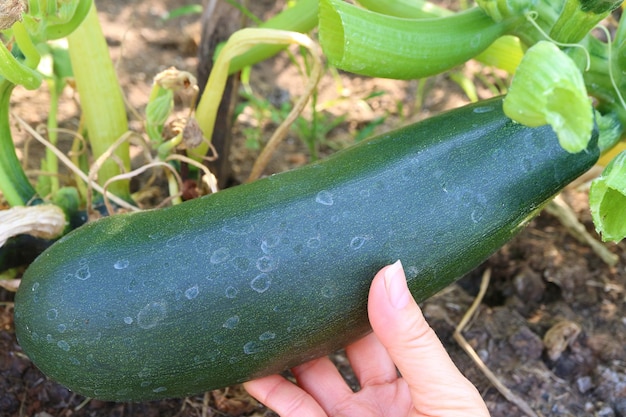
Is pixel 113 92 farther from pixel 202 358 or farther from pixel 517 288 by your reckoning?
pixel 517 288

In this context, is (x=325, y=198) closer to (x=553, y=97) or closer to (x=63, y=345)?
(x=553, y=97)

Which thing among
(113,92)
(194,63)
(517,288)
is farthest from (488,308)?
(194,63)

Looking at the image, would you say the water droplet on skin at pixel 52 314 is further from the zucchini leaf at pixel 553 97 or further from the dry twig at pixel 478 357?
the dry twig at pixel 478 357

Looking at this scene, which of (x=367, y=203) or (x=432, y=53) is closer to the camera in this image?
(x=367, y=203)

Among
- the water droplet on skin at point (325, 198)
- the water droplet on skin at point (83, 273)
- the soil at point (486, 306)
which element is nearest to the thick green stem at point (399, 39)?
the water droplet on skin at point (325, 198)

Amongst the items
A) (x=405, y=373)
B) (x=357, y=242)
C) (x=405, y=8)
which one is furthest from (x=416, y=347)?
(x=405, y=8)

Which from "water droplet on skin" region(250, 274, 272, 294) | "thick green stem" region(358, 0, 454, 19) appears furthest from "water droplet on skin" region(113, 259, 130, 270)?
"thick green stem" region(358, 0, 454, 19)
